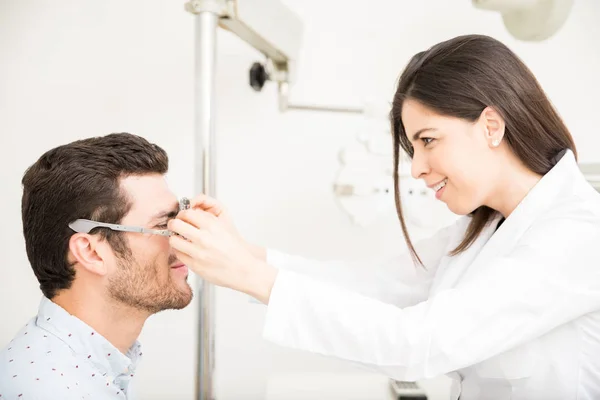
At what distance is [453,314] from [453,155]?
303mm

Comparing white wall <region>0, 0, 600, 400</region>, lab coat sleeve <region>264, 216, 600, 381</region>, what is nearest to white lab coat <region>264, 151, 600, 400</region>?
lab coat sleeve <region>264, 216, 600, 381</region>

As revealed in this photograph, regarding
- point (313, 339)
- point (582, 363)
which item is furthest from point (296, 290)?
point (582, 363)

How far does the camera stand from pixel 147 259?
1.03 meters

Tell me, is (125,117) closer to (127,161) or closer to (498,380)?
(127,161)

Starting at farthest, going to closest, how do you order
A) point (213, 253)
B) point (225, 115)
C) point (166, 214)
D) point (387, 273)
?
point (225, 115), point (387, 273), point (166, 214), point (213, 253)

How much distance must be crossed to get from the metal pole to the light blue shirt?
0.49 ft

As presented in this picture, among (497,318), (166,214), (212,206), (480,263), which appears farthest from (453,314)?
(166,214)

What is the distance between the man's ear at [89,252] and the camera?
3.22 ft

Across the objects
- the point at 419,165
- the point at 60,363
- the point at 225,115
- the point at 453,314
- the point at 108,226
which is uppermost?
the point at 225,115

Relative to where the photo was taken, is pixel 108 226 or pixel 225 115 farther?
pixel 225 115

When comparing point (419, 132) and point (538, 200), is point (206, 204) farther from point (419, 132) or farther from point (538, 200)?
point (538, 200)

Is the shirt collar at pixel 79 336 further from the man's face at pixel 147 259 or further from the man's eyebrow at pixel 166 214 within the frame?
the man's eyebrow at pixel 166 214

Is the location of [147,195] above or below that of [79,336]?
above

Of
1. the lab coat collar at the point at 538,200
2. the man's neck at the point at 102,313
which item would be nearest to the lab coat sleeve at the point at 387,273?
the lab coat collar at the point at 538,200
